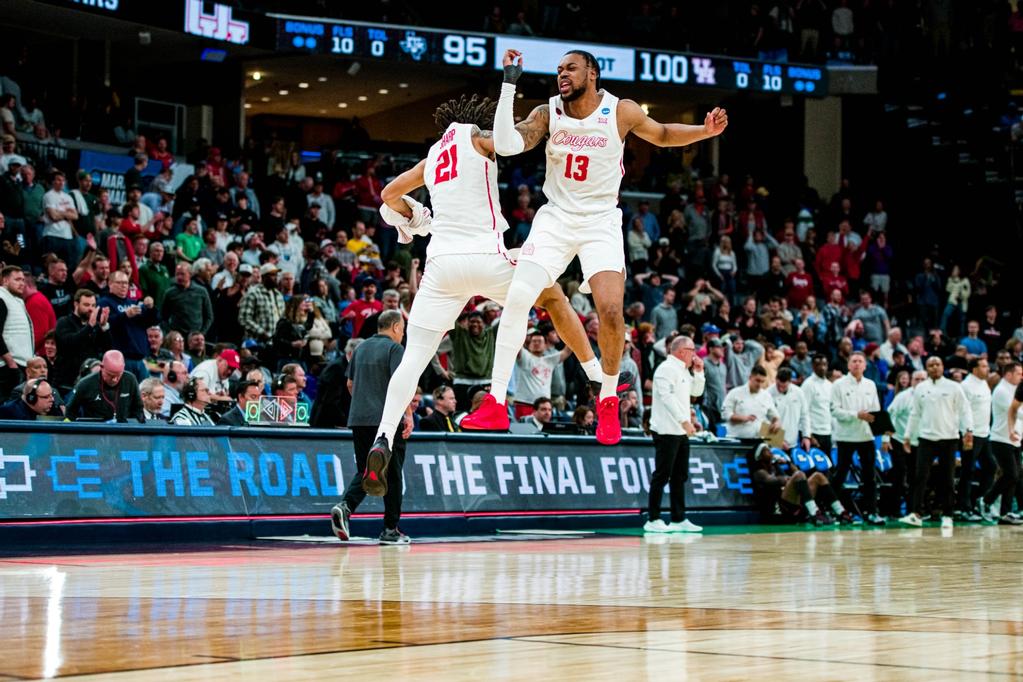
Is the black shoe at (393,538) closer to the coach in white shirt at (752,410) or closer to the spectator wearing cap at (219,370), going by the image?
the spectator wearing cap at (219,370)

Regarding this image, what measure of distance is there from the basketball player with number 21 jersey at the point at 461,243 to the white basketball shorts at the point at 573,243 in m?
0.18

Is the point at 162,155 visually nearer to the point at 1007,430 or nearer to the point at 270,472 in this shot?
the point at 270,472

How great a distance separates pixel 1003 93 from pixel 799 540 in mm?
19436

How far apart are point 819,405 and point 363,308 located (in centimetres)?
593

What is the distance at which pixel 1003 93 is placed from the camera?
97.9 feet

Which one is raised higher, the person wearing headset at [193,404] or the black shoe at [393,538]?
the person wearing headset at [193,404]

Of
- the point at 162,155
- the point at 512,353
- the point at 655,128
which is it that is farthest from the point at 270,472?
the point at 162,155

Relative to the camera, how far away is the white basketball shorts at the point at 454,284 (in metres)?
8.31

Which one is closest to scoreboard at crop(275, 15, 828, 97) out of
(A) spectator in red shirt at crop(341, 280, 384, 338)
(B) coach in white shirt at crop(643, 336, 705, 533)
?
(A) spectator in red shirt at crop(341, 280, 384, 338)

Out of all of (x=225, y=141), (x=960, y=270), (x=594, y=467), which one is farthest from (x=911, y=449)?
(x=225, y=141)

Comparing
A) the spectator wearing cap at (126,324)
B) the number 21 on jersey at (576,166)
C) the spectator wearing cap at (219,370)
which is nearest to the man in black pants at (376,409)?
the spectator wearing cap at (219,370)

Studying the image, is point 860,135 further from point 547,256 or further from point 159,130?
point 547,256

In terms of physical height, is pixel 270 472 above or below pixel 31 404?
below

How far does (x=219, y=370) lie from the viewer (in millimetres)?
15055
